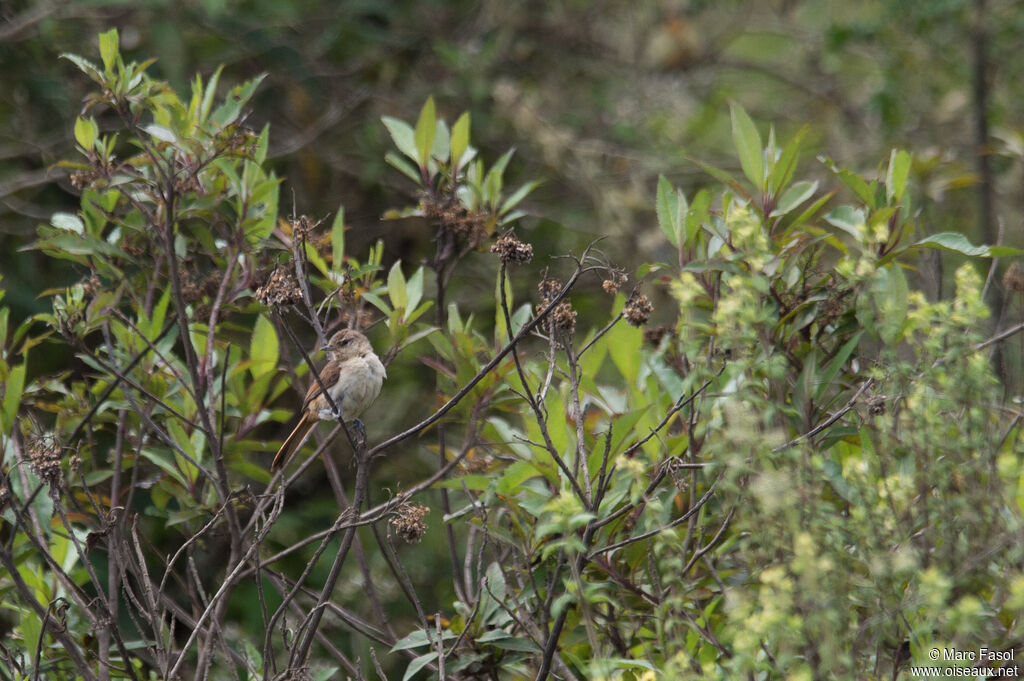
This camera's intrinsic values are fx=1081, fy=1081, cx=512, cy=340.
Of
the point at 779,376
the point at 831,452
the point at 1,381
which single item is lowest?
the point at 831,452

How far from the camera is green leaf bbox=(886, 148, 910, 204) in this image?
10.6 ft

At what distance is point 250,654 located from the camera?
3102 millimetres

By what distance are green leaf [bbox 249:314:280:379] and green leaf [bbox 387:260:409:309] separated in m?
0.49

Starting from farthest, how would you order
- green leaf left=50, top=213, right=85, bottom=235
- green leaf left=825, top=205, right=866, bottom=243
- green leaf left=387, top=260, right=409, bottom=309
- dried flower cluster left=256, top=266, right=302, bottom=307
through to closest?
green leaf left=50, top=213, right=85, bottom=235 → green leaf left=387, top=260, right=409, bottom=309 → green leaf left=825, top=205, right=866, bottom=243 → dried flower cluster left=256, top=266, right=302, bottom=307

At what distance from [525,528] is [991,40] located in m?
5.42

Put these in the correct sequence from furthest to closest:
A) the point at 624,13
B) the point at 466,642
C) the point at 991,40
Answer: the point at 624,13 < the point at 991,40 < the point at 466,642

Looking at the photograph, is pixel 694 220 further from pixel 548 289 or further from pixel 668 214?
pixel 548 289

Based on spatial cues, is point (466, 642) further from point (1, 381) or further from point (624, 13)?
point (624, 13)

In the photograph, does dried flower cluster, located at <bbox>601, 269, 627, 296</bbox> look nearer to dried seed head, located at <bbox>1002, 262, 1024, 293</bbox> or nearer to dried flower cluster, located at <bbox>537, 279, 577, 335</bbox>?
dried flower cluster, located at <bbox>537, 279, 577, 335</bbox>

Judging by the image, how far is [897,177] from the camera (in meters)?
3.25

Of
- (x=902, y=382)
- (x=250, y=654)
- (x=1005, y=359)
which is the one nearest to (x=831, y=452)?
(x=1005, y=359)

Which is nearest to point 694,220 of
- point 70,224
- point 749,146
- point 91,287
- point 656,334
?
point 749,146

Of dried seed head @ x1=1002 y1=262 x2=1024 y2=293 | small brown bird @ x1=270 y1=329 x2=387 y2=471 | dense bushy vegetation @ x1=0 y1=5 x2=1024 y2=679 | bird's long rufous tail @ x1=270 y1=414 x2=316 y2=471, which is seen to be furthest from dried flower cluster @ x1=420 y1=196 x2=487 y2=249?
dried seed head @ x1=1002 y1=262 x2=1024 y2=293

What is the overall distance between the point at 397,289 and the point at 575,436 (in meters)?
0.74
